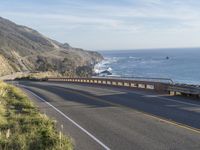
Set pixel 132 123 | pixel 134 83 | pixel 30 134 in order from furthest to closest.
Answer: pixel 134 83 < pixel 132 123 < pixel 30 134

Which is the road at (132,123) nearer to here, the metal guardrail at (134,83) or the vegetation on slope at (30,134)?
the vegetation on slope at (30,134)

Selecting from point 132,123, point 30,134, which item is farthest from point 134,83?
point 30,134

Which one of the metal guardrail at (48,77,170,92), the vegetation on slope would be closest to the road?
the vegetation on slope

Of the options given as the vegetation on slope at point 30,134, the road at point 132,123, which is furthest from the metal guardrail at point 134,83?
the vegetation on slope at point 30,134

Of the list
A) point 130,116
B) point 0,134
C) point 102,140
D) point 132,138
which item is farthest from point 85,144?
point 130,116

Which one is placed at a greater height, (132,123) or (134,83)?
(134,83)

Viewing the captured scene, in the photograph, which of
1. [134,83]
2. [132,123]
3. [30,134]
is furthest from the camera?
[134,83]

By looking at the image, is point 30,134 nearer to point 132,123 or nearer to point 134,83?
point 132,123

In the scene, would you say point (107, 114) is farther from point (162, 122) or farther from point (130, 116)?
point (162, 122)

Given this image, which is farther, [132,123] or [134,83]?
[134,83]

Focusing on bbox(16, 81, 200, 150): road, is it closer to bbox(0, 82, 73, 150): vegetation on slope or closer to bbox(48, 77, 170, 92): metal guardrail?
bbox(0, 82, 73, 150): vegetation on slope

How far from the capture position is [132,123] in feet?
51.7

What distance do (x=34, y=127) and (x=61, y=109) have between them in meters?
7.80

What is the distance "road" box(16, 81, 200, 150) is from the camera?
12.0 m
